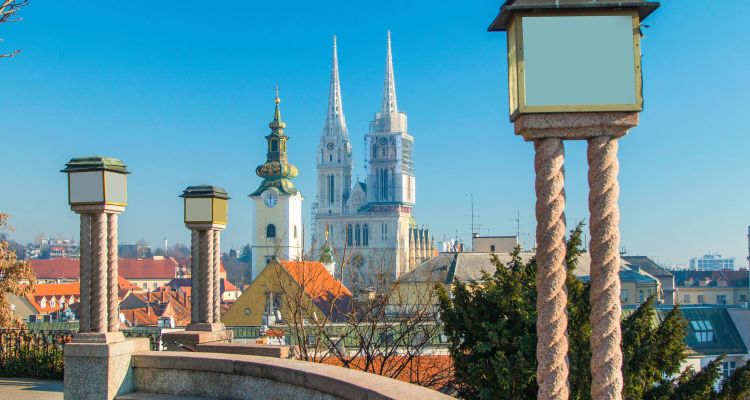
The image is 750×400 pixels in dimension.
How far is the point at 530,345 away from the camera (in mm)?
9766

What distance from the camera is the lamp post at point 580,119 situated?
4727mm

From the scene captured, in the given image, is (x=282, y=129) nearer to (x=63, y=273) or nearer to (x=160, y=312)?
(x=160, y=312)

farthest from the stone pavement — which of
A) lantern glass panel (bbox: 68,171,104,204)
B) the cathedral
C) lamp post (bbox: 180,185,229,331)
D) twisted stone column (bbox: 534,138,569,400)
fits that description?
the cathedral

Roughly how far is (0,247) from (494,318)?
13.9 m

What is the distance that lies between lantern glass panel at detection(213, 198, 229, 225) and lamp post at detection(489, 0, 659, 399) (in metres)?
8.54

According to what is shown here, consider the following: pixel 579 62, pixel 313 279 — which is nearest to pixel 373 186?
pixel 313 279

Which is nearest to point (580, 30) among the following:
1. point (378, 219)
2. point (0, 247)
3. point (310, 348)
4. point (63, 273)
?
point (310, 348)

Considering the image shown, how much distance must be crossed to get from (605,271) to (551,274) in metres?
0.30

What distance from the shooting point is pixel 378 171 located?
161 meters

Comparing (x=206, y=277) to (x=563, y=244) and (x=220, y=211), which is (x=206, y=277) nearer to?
(x=220, y=211)

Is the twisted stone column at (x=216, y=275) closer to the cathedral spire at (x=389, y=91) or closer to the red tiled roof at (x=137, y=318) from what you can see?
the red tiled roof at (x=137, y=318)

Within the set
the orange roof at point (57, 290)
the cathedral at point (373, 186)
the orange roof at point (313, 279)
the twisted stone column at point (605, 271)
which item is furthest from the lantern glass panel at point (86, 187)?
the cathedral at point (373, 186)

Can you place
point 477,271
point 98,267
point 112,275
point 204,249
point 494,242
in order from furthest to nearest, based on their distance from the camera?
point 494,242 < point 477,271 < point 204,249 < point 112,275 < point 98,267

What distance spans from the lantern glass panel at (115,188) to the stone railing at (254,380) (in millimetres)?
1744
